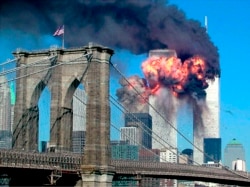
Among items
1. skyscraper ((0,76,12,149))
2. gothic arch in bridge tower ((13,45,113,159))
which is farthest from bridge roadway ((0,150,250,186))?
skyscraper ((0,76,12,149))

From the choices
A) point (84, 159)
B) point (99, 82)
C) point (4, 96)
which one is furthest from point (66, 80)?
point (4, 96)

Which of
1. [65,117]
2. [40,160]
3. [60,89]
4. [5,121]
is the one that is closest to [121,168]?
[65,117]

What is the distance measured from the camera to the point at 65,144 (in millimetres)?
78125

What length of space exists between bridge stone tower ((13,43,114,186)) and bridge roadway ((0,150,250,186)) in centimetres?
243

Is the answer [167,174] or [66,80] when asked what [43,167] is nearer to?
[66,80]

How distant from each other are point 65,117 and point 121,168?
9.33m

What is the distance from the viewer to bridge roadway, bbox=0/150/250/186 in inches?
2557

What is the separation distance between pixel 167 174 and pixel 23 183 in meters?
24.1

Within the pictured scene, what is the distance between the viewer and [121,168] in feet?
269

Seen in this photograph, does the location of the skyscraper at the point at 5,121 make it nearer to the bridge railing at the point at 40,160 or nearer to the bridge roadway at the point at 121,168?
the bridge roadway at the point at 121,168

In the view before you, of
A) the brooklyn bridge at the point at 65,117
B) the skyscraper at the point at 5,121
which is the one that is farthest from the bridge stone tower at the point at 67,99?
the skyscraper at the point at 5,121

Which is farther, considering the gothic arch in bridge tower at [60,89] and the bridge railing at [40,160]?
the gothic arch in bridge tower at [60,89]

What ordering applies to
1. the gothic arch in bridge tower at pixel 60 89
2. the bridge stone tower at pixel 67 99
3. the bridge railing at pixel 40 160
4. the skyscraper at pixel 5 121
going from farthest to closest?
the skyscraper at pixel 5 121, the gothic arch in bridge tower at pixel 60 89, the bridge stone tower at pixel 67 99, the bridge railing at pixel 40 160

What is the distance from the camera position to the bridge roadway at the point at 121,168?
64.9 meters
